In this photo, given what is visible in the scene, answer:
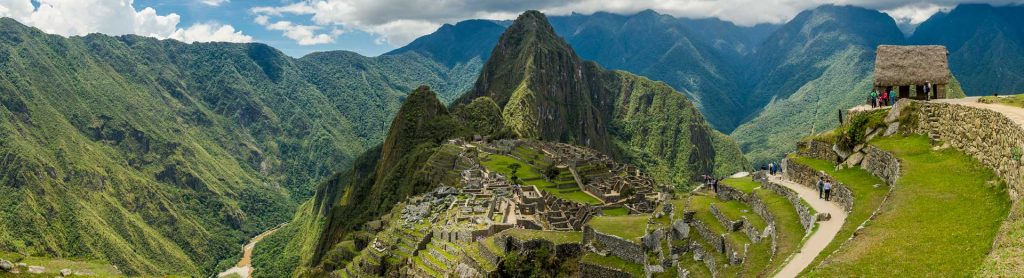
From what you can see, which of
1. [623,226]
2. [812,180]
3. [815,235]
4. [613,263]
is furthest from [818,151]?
[815,235]

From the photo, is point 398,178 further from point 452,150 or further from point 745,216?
point 745,216

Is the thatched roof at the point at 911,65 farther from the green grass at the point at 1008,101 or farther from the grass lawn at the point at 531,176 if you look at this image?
the grass lawn at the point at 531,176

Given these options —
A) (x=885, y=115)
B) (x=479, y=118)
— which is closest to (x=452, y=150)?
(x=479, y=118)

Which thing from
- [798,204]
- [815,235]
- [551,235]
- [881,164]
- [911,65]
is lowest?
[551,235]

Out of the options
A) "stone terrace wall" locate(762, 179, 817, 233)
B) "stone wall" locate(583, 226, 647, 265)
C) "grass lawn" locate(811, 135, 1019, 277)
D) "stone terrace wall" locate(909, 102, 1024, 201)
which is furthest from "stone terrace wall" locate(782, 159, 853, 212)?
"stone wall" locate(583, 226, 647, 265)

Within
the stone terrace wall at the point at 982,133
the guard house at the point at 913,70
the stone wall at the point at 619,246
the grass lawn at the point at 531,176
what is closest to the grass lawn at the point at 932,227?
the stone terrace wall at the point at 982,133

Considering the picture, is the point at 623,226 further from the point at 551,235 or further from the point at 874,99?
the point at 874,99

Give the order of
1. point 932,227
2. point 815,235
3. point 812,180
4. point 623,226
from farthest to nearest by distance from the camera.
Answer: point 623,226, point 812,180, point 815,235, point 932,227
